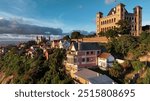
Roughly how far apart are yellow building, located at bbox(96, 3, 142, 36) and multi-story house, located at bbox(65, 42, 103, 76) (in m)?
1.83

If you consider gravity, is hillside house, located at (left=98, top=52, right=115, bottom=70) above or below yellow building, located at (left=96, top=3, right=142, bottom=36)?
below

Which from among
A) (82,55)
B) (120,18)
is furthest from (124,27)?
(82,55)

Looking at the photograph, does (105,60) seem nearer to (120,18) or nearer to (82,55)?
(82,55)

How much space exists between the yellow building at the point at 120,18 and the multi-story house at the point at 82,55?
1.83 m

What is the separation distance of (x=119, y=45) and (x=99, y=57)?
78 centimetres

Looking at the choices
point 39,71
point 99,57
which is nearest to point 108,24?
point 99,57

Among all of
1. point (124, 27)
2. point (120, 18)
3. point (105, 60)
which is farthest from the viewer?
point (120, 18)

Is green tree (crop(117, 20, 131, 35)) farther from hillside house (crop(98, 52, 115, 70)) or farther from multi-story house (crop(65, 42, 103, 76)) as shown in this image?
hillside house (crop(98, 52, 115, 70))

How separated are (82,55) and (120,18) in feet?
8.32

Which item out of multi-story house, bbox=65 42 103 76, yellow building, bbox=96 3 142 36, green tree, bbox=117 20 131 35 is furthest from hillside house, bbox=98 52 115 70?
yellow building, bbox=96 3 142 36

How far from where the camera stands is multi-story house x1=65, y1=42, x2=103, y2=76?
5.22 metres

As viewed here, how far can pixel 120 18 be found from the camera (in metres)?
7.20

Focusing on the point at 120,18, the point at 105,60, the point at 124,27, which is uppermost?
the point at 120,18

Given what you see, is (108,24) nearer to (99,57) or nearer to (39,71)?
(99,57)
